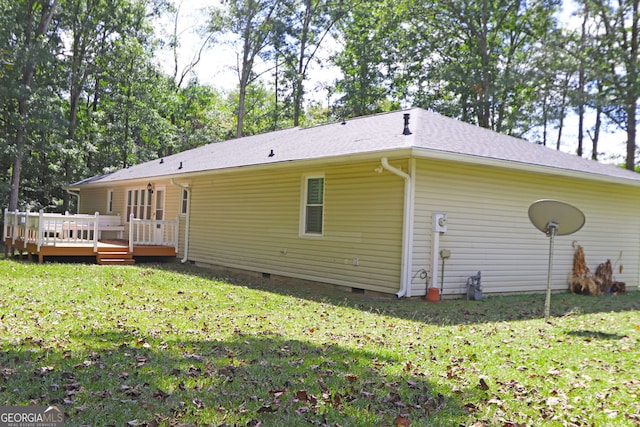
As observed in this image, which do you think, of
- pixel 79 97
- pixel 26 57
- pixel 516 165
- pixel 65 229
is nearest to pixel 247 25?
pixel 79 97

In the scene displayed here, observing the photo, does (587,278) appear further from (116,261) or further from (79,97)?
(79,97)

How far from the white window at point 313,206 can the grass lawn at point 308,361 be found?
8.28 ft

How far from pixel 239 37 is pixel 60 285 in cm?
2318

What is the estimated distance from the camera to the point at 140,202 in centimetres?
1916

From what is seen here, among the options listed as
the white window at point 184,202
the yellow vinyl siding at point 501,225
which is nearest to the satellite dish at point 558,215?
the yellow vinyl siding at point 501,225

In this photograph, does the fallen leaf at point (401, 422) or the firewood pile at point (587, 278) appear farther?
the firewood pile at point (587, 278)

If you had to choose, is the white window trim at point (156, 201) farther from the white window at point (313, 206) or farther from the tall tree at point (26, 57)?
the white window at point (313, 206)

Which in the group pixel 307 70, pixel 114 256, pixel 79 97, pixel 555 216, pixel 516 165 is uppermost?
pixel 307 70

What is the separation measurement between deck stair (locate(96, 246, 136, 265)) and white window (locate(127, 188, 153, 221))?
3.75 meters

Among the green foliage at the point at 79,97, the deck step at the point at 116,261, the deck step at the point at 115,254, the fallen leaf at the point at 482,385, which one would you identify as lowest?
the deck step at the point at 116,261

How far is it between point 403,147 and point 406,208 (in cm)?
123

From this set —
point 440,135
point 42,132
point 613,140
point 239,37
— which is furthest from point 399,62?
point 440,135

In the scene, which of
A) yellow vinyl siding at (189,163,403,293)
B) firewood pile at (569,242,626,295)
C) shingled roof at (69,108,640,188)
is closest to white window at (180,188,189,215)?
yellow vinyl siding at (189,163,403,293)

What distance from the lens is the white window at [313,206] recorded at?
11.4 meters
